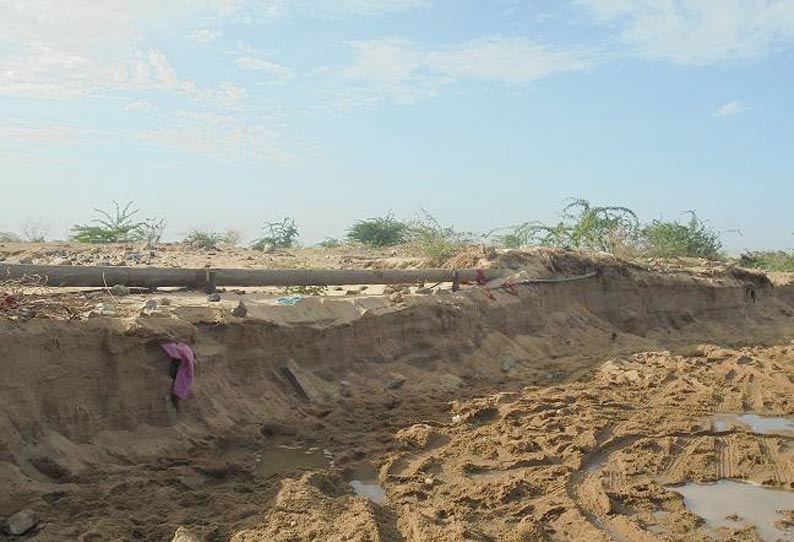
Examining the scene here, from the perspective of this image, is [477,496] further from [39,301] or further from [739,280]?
[739,280]

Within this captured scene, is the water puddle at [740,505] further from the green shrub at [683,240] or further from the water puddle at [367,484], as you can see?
the green shrub at [683,240]

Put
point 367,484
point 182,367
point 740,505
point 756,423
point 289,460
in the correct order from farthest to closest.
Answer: point 756,423
point 182,367
point 289,460
point 367,484
point 740,505

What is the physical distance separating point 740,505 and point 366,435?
2622 mm

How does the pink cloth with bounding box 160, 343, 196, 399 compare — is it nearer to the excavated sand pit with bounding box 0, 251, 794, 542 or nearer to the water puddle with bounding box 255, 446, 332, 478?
the excavated sand pit with bounding box 0, 251, 794, 542

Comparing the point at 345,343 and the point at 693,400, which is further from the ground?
the point at 345,343

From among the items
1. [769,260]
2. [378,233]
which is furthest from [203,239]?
[769,260]

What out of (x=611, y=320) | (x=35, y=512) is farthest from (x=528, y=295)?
(x=35, y=512)

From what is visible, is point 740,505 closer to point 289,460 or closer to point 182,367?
point 289,460

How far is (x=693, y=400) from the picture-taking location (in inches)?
291

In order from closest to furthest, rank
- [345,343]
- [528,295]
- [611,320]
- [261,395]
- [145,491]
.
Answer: [145,491] → [261,395] → [345,343] → [528,295] → [611,320]

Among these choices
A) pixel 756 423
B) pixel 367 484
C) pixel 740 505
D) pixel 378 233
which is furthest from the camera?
pixel 378 233

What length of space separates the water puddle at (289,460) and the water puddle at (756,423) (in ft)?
11.3

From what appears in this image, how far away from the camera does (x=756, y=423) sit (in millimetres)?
6719

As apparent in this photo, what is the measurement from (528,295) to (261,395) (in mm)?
5521
